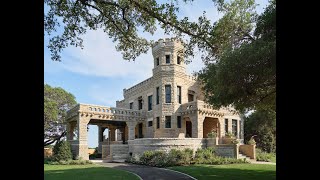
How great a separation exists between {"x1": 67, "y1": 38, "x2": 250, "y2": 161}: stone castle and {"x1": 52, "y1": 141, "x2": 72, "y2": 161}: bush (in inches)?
45.8

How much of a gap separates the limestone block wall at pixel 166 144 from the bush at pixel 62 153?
5.88 m

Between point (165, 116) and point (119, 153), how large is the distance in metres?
5.82

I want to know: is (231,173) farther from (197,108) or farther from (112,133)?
(112,133)

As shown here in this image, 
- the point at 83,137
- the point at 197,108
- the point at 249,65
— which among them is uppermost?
the point at 249,65

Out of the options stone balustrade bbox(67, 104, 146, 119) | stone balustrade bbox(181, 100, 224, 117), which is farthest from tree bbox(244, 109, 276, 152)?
stone balustrade bbox(67, 104, 146, 119)

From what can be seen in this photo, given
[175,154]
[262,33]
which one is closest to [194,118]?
[175,154]

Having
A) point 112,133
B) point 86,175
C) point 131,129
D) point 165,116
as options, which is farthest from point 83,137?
point 86,175

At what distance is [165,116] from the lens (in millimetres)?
28047

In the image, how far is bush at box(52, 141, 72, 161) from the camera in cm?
2406

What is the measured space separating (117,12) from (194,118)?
1718cm

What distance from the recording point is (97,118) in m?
27.5

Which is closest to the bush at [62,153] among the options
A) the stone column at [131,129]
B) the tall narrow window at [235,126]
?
the stone column at [131,129]

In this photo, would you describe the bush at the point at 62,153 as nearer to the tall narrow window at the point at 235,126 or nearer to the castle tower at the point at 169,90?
the castle tower at the point at 169,90
